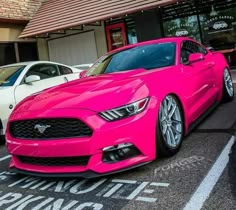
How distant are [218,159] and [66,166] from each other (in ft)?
5.33

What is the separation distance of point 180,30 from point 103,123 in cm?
1005

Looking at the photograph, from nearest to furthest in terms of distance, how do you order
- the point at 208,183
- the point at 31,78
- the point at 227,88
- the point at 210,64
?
the point at 208,183
the point at 210,64
the point at 227,88
the point at 31,78

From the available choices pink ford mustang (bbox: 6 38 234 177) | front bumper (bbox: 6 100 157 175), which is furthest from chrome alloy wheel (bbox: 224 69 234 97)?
front bumper (bbox: 6 100 157 175)

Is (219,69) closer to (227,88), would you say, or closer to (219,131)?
(227,88)

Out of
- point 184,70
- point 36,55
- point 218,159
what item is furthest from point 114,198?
point 36,55

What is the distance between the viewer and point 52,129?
3.79m

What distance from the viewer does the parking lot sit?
127 inches

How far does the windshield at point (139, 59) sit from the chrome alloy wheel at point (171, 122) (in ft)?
2.46

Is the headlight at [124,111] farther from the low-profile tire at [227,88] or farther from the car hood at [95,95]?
the low-profile tire at [227,88]

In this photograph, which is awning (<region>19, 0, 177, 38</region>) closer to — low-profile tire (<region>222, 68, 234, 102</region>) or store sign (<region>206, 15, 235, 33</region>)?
store sign (<region>206, 15, 235, 33</region>)

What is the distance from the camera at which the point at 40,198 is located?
3641mm

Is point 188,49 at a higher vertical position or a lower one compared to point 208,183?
higher

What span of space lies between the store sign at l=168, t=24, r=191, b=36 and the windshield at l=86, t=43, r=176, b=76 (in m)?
7.77

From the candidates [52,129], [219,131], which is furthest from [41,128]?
[219,131]
